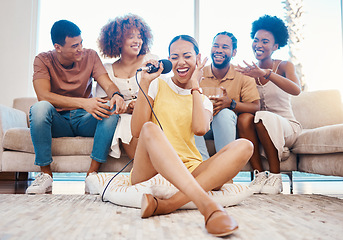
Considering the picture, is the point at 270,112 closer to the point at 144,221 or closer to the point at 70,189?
the point at 144,221

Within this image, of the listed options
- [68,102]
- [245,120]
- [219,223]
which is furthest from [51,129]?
[219,223]

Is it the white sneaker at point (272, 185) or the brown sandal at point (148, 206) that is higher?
the brown sandal at point (148, 206)

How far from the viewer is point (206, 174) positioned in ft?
4.43

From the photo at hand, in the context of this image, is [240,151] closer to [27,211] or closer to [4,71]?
[27,211]

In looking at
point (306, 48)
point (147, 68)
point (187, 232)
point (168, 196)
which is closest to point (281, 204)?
point (168, 196)

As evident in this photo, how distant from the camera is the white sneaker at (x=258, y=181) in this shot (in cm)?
214

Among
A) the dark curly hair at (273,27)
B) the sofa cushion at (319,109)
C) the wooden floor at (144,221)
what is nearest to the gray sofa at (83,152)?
the wooden floor at (144,221)

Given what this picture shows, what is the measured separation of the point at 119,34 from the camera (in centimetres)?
261

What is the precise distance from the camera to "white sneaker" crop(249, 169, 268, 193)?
7.02 feet

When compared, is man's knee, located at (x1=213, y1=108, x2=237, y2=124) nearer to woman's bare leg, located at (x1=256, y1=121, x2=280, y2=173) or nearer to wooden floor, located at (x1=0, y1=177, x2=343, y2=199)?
woman's bare leg, located at (x1=256, y1=121, x2=280, y2=173)

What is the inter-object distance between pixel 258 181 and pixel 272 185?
9cm

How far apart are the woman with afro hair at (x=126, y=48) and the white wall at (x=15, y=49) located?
1522mm

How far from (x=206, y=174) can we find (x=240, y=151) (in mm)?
161

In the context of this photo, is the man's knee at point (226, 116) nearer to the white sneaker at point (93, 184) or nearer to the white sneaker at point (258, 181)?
the white sneaker at point (258, 181)
